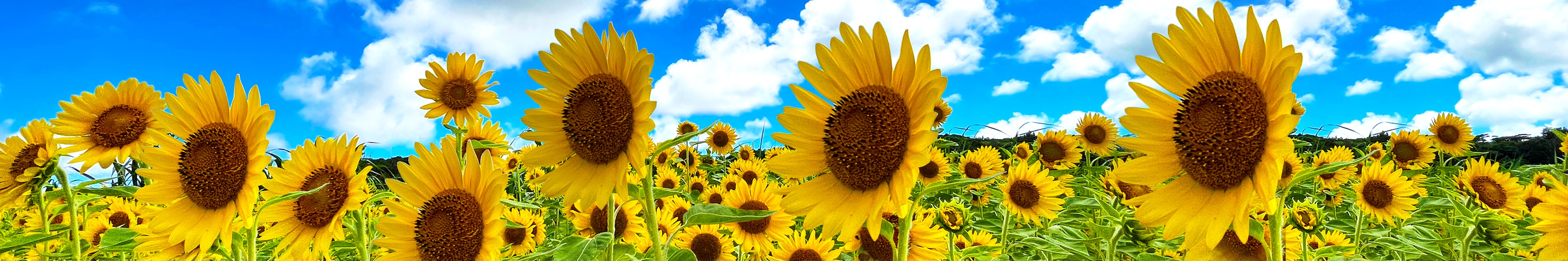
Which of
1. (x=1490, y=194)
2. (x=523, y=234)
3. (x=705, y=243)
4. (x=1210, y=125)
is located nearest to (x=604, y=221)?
(x=705, y=243)

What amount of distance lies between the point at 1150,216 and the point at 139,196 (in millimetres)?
2764

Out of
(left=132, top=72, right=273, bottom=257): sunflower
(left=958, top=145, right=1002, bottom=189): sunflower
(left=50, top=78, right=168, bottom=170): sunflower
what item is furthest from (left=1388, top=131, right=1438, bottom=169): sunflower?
(left=50, top=78, right=168, bottom=170): sunflower

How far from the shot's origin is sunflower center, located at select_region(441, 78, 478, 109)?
15.2 ft

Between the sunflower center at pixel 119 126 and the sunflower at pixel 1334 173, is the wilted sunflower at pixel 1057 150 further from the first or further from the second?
the sunflower center at pixel 119 126

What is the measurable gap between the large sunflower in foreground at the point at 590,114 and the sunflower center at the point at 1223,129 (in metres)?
1.03

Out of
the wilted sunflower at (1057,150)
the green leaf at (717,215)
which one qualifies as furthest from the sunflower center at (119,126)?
the wilted sunflower at (1057,150)

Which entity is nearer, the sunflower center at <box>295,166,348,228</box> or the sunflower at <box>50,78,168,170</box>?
the sunflower center at <box>295,166,348,228</box>

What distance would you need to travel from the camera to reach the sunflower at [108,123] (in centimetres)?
332

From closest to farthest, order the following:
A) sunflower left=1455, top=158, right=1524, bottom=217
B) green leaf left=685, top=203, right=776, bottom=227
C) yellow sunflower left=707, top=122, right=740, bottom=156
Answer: green leaf left=685, top=203, right=776, bottom=227 < sunflower left=1455, top=158, right=1524, bottom=217 < yellow sunflower left=707, top=122, right=740, bottom=156

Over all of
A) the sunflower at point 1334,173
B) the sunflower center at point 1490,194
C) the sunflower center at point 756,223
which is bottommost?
the sunflower center at point 756,223

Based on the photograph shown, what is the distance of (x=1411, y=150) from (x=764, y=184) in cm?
615

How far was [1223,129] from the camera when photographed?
1294 mm

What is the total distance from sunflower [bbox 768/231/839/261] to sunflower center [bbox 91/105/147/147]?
2.95 meters

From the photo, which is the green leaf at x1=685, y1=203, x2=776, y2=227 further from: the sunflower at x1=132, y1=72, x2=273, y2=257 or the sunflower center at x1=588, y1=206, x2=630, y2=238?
the sunflower center at x1=588, y1=206, x2=630, y2=238
